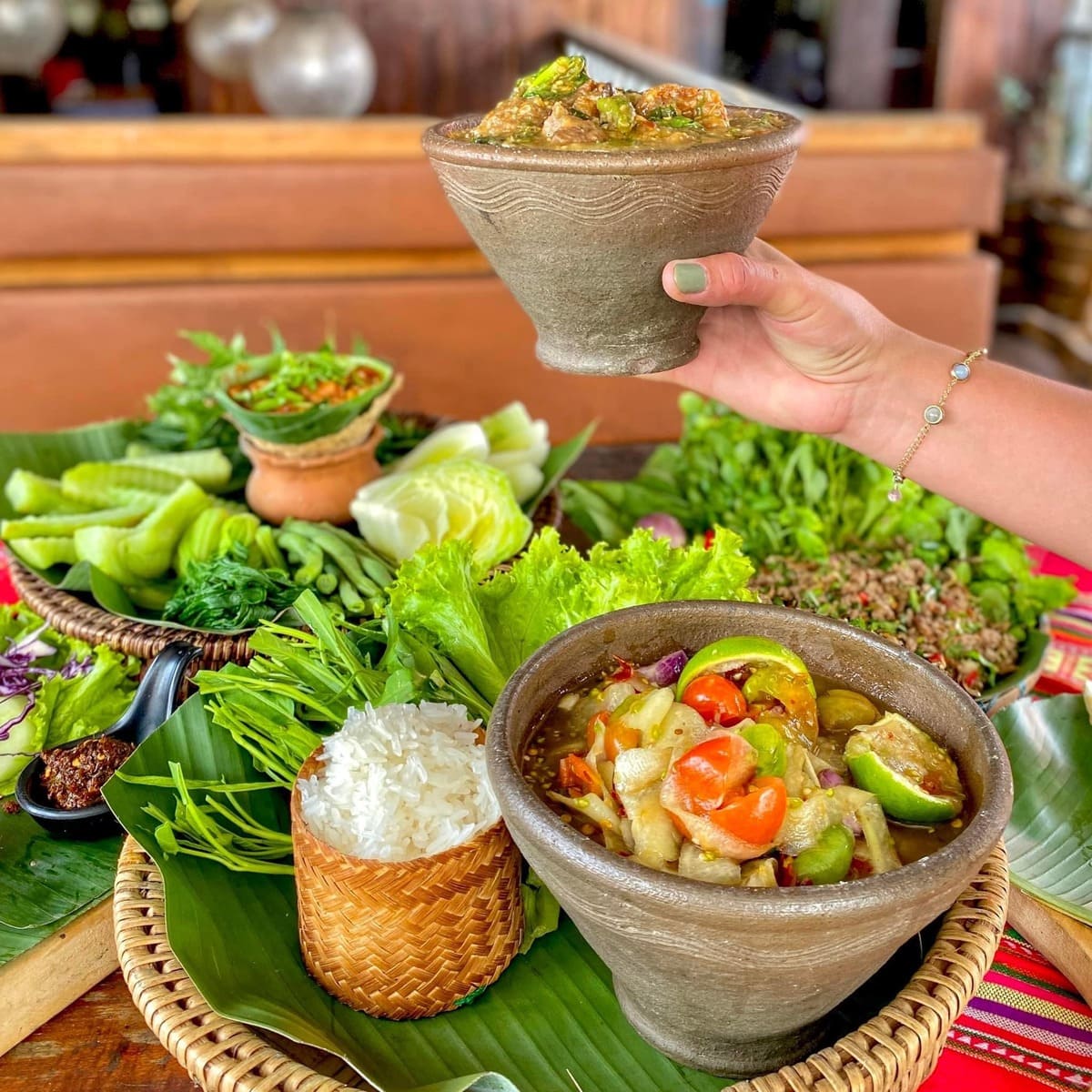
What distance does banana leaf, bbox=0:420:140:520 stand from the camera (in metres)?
2.28

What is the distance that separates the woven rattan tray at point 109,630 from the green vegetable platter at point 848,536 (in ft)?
2.40

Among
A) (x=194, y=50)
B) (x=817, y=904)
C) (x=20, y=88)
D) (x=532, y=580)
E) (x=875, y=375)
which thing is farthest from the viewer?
(x=20, y=88)

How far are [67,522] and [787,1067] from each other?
1.58 metres

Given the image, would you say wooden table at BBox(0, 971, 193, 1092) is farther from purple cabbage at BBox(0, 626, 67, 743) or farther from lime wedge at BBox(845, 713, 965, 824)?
lime wedge at BBox(845, 713, 965, 824)

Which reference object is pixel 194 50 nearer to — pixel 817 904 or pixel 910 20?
pixel 910 20

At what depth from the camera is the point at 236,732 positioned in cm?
133

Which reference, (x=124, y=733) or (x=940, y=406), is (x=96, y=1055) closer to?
(x=124, y=733)

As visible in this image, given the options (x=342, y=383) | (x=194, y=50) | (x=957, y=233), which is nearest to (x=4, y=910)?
(x=342, y=383)

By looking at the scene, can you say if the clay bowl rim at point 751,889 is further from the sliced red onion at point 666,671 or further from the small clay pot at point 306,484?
the small clay pot at point 306,484

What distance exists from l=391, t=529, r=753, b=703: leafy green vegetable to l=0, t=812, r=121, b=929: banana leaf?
468 mm

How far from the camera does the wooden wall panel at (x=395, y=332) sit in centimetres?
425

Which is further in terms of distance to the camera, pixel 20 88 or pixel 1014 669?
pixel 20 88

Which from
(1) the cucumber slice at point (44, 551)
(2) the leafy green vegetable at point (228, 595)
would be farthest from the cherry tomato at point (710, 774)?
(1) the cucumber slice at point (44, 551)

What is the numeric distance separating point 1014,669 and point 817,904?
1.06 m
